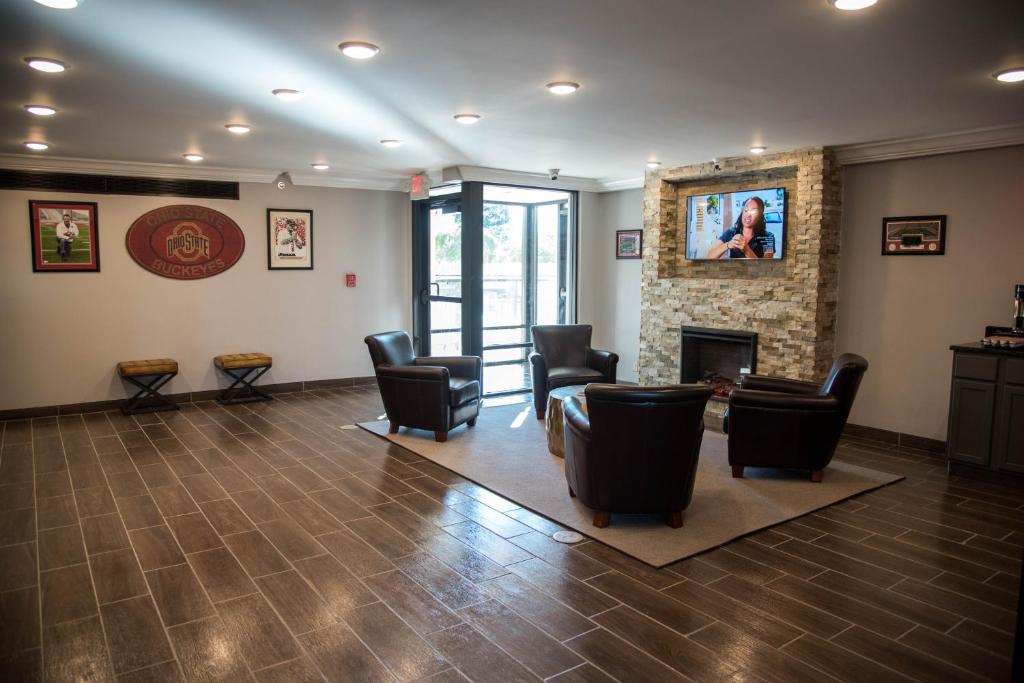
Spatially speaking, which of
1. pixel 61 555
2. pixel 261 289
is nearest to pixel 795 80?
pixel 61 555

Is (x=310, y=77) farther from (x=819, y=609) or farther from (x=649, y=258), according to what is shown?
(x=649, y=258)

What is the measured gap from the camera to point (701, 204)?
713 cm

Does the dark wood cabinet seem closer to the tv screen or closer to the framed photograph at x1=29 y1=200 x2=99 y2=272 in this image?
the tv screen

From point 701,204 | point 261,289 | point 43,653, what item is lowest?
point 43,653

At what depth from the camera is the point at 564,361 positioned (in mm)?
7164

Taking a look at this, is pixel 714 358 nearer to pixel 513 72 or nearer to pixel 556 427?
pixel 556 427

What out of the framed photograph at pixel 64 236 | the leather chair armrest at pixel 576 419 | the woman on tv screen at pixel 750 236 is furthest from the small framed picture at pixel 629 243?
the framed photograph at pixel 64 236

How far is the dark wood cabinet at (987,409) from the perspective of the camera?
15.6 ft

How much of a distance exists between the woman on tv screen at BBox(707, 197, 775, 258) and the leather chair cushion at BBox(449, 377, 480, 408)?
2.89m

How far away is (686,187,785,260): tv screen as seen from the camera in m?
6.43

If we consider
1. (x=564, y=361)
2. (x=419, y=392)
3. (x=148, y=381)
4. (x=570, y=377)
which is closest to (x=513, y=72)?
(x=419, y=392)

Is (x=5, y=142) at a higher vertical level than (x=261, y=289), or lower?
higher

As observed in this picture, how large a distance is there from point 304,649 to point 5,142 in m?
5.56

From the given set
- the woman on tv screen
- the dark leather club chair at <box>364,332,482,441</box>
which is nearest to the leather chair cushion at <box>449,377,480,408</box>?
the dark leather club chair at <box>364,332,482,441</box>
